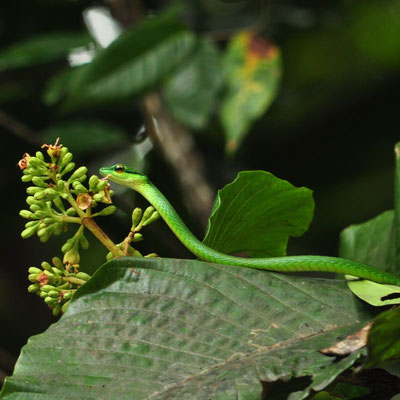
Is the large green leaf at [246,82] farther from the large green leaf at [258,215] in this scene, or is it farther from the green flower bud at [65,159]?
the green flower bud at [65,159]

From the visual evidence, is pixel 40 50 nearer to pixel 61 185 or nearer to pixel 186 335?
pixel 61 185

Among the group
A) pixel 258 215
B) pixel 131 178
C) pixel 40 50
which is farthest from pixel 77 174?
pixel 40 50

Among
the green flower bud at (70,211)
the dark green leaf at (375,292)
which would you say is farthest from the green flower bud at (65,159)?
the dark green leaf at (375,292)

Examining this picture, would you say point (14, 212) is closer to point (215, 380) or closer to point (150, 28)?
point (150, 28)

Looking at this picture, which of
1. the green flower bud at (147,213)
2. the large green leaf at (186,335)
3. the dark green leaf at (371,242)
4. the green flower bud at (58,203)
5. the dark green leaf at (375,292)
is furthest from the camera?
the dark green leaf at (371,242)

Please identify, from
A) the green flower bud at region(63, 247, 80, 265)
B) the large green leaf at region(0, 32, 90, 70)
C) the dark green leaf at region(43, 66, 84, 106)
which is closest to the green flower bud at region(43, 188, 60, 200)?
the green flower bud at region(63, 247, 80, 265)

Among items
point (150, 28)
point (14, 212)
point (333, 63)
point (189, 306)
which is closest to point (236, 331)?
point (189, 306)

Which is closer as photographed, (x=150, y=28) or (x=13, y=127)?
(x=150, y=28)
